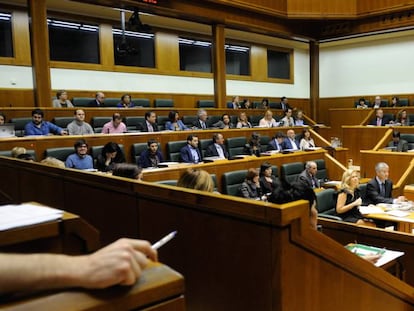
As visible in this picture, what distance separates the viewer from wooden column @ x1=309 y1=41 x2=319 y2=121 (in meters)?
10.6

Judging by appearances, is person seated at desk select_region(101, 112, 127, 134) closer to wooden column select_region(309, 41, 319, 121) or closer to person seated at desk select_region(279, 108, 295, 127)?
person seated at desk select_region(279, 108, 295, 127)

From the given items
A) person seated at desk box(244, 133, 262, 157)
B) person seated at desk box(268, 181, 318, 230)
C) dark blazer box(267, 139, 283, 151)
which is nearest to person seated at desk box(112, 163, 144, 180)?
person seated at desk box(268, 181, 318, 230)

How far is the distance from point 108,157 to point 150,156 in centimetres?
61

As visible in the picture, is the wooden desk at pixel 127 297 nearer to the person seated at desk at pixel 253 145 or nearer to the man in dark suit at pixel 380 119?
the person seated at desk at pixel 253 145

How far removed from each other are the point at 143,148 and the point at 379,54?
7876mm

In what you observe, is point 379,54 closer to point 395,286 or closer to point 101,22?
point 101,22

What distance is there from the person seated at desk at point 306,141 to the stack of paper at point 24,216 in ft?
21.1

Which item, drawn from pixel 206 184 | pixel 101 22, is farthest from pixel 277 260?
pixel 101 22

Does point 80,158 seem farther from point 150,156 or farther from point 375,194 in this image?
point 375,194

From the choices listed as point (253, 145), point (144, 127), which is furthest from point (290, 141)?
point (144, 127)

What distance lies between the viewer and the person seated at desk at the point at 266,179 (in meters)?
4.90

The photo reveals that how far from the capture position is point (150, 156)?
5047 millimetres

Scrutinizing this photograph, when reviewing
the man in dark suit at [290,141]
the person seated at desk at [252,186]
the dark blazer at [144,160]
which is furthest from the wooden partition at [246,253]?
the man in dark suit at [290,141]

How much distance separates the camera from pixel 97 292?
0.57 metres
